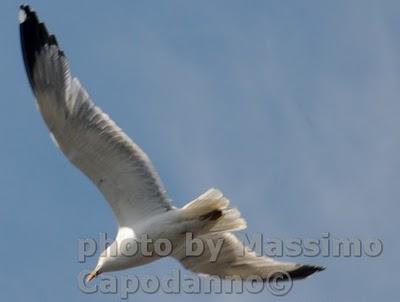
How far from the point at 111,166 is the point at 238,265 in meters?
2.33

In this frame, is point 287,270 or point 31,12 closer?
point 31,12

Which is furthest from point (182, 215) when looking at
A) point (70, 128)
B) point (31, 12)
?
point (31, 12)

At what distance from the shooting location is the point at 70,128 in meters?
19.2

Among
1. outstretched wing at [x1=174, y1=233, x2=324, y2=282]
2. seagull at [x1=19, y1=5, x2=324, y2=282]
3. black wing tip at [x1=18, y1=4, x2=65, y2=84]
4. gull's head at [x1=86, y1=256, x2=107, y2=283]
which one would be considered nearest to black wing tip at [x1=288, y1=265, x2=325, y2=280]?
outstretched wing at [x1=174, y1=233, x2=324, y2=282]

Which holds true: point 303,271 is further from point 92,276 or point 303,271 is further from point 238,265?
point 92,276

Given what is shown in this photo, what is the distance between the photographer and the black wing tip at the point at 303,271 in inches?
808

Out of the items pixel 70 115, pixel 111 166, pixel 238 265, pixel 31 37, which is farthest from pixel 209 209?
pixel 31 37

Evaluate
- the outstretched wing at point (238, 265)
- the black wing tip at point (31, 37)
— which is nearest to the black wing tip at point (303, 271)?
the outstretched wing at point (238, 265)

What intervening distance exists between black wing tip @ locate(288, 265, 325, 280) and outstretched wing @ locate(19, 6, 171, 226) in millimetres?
2509

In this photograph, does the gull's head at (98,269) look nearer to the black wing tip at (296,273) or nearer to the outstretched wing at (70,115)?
the outstretched wing at (70,115)

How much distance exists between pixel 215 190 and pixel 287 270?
6.04 ft

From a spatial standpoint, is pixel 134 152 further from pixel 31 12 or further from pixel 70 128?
pixel 31 12

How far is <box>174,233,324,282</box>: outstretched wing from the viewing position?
2055cm

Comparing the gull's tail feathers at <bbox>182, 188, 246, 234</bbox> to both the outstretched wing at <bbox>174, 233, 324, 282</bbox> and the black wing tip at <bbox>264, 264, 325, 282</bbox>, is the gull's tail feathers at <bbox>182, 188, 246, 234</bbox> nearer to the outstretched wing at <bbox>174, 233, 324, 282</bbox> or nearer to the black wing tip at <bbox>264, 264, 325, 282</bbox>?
the outstretched wing at <bbox>174, 233, 324, 282</bbox>
